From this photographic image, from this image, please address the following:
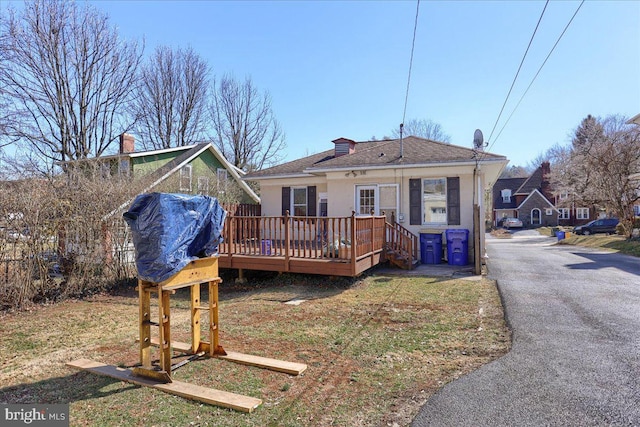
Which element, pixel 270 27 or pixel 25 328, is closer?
pixel 25 328

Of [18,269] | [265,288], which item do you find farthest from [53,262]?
[265,288]

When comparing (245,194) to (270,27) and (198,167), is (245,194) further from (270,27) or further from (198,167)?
(270,27)

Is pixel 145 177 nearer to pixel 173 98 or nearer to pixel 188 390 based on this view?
pixel 188 390

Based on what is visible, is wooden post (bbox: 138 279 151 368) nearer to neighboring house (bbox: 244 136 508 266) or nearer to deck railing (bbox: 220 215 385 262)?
deck railing (bbox: 220 215 385 262)

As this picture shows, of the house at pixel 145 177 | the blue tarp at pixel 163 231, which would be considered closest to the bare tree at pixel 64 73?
the house at pixel 145 177

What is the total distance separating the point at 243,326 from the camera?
5727 mm

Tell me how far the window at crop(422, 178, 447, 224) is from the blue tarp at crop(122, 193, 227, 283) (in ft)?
29.7

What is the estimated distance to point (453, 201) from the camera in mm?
11414

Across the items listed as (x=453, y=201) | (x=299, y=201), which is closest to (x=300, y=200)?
(x=299, y=201)

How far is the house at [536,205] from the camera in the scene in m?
41.0

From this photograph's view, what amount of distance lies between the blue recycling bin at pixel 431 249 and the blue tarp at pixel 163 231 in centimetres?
870

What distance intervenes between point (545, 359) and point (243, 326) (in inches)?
163

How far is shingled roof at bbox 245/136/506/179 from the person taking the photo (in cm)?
1130

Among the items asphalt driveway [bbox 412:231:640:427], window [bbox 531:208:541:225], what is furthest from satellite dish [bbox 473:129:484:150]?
window [bbox 531:208:541:225]
